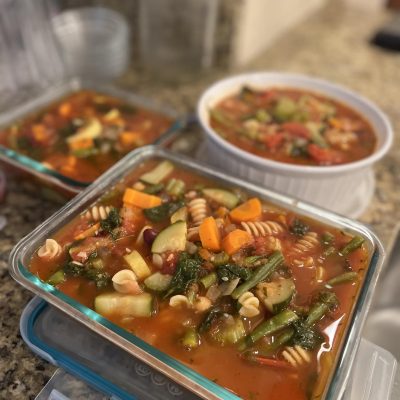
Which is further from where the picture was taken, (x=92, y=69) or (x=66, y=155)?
(x=92, y=69)

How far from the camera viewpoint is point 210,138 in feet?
4.17

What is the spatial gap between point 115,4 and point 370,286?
5.36 ft

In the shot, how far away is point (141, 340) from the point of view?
0.78m

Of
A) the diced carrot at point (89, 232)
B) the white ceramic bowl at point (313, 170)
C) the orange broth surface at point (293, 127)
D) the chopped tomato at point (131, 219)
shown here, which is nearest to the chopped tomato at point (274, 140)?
the orange broth surface at point (293, 127)

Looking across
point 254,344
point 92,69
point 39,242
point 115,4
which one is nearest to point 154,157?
point 39,242

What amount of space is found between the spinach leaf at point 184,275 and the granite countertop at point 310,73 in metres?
0.29

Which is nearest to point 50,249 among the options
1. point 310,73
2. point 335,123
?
point 335,123

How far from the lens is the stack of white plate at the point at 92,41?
176cm

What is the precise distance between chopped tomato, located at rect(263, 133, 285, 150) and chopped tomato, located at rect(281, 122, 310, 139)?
39mm

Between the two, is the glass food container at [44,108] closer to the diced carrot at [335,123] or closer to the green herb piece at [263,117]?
the green herb piece at [263,117]

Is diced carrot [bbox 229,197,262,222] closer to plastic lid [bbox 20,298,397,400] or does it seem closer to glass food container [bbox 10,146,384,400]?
glass food container [bbox 10,146,384,400]

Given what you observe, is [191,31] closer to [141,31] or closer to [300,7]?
[141,31]

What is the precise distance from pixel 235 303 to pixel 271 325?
74mm

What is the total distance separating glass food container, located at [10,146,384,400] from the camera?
0.75 metres
